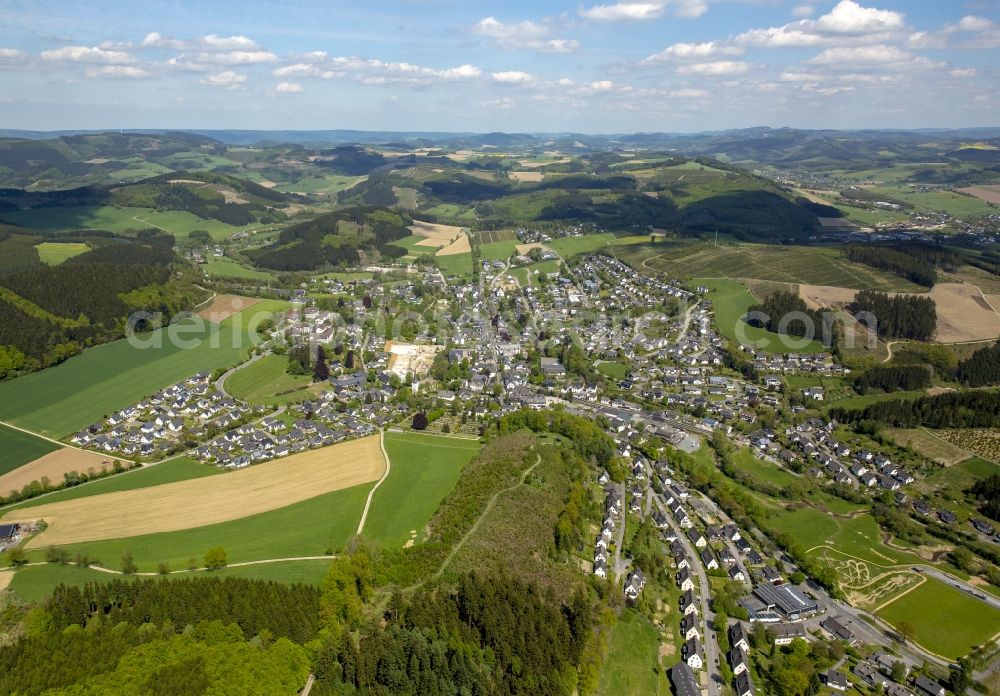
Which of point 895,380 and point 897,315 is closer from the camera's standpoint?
point 895,380

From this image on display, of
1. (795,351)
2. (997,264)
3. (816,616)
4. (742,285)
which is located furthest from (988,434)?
(997,264)

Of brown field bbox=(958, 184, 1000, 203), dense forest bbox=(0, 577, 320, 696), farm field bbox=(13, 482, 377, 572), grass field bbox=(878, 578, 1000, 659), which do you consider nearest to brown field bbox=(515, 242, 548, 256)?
farm field bbox=(13, 482, 377, 572)

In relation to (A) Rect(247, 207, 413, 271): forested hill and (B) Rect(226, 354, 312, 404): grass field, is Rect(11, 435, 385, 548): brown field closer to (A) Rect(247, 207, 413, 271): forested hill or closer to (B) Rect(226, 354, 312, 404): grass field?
(B) Rect(226, 354, 312, 404): grass field

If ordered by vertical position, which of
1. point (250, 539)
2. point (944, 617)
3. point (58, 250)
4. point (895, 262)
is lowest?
point (944, 617)

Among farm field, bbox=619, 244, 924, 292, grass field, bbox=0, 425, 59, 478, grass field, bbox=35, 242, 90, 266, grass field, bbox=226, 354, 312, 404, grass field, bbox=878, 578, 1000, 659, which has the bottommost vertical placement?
grass field, bbox=878, 578, 1000, 659

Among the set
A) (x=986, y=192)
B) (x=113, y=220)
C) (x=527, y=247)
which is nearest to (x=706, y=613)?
(x=527, y=247)

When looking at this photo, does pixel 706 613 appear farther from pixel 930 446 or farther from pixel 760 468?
pixel 930 446
